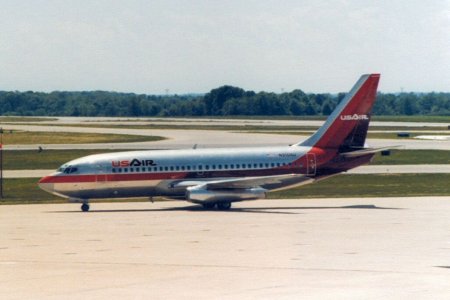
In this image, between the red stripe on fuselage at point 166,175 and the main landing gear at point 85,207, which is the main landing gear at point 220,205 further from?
the main landing gear at point 85,207

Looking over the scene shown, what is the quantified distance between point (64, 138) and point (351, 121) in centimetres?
7419

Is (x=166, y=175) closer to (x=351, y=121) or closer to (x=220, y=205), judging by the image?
(x=220, y=205)

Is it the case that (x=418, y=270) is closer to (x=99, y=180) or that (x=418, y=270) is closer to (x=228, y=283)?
(x=228, y=283)

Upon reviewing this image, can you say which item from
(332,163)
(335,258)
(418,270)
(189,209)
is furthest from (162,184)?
(418,270)

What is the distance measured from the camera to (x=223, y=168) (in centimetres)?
5416

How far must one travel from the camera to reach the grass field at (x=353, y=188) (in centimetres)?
6061

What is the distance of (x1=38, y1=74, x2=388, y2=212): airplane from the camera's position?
174 ft

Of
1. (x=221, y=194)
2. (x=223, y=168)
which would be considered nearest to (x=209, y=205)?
(x=221, y=194)

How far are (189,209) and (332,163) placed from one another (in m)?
8.64

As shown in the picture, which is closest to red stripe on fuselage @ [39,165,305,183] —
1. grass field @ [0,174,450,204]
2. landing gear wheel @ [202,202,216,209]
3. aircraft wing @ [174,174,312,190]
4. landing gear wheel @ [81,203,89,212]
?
aircraft wing @ [174,174,312,190]

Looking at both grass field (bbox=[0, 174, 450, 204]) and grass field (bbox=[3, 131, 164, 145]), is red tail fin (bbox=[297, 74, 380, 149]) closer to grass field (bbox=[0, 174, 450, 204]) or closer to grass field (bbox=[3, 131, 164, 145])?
grass field (bbox=[0, 174, 450, 204])

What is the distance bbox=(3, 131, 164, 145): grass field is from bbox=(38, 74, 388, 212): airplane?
211 feet

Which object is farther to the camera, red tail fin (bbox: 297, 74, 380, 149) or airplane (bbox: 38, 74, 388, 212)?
red tail fin (bbox: 297, 74, 380, 149)

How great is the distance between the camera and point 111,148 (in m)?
104
